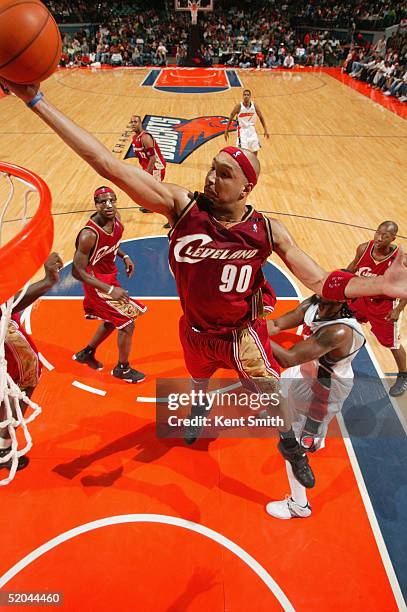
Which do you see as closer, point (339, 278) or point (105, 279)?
point (339, 278)

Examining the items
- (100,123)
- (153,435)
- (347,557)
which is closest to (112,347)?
(153,435)

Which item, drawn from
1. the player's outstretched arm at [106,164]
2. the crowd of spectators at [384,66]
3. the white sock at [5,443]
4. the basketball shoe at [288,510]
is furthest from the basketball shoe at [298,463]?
the crowd of spectators at [384,66]

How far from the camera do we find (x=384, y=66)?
18.8m

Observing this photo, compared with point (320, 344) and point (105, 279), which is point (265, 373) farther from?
point (105, 279)

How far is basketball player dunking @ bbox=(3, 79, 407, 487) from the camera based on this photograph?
7.17 feet

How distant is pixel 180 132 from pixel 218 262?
11.4 m

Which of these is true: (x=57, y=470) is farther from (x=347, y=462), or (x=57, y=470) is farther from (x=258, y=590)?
(x=347, y=462)

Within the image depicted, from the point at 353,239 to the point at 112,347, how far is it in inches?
178

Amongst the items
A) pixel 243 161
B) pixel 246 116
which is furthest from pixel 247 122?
pixel 243 161

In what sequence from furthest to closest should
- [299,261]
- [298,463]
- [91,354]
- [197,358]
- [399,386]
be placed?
[91,354]
[399,386]
[197,358]
[298,463]
[299,261]

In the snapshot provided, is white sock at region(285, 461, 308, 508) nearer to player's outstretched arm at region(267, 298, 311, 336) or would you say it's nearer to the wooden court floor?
the wooden court floor

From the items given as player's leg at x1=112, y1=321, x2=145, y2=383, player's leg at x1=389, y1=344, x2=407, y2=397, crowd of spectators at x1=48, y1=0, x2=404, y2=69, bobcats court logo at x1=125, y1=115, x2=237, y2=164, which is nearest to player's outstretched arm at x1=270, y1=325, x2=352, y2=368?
player's leg at x1=389, y1=344, x2=407, y2=397

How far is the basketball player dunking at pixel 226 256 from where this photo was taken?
2.19 m

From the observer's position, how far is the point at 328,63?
25109 millimetres
